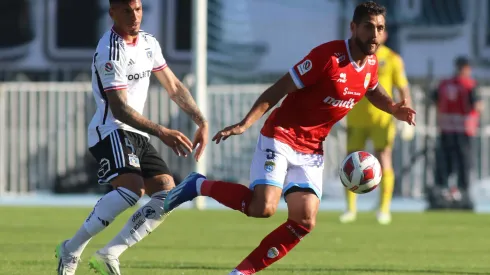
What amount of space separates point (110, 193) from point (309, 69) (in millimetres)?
1666

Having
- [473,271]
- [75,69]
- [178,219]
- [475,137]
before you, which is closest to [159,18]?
[75,69]

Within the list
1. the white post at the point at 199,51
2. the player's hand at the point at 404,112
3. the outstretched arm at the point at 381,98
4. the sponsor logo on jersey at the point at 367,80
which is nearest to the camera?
the sponsor logo on jersey at the point at 367,80

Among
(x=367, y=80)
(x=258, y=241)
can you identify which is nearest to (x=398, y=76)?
(x=258, y=241)

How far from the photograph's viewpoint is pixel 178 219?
54.8 feet

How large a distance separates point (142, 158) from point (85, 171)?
13.6m

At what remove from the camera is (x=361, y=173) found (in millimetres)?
9633

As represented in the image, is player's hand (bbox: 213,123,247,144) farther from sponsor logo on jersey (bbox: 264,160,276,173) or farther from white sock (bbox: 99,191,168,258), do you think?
white sock (bbox: 99,191,168,258)

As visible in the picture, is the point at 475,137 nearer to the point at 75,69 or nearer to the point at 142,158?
the point at 75,69

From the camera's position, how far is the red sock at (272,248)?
8.53 metres

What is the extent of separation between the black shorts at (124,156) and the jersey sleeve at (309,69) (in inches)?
49.1

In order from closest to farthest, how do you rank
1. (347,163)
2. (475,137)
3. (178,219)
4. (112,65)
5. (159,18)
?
(112,65), (347,163), (178,219), (475,137), (159,18)

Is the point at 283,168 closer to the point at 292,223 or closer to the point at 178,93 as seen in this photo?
the point at 292,223

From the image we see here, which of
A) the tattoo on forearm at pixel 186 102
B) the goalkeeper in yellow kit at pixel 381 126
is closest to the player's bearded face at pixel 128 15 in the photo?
the tattoo on forearm at pixel 186 102

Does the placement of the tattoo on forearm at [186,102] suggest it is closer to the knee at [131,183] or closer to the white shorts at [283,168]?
the white shorts at [283,168]
